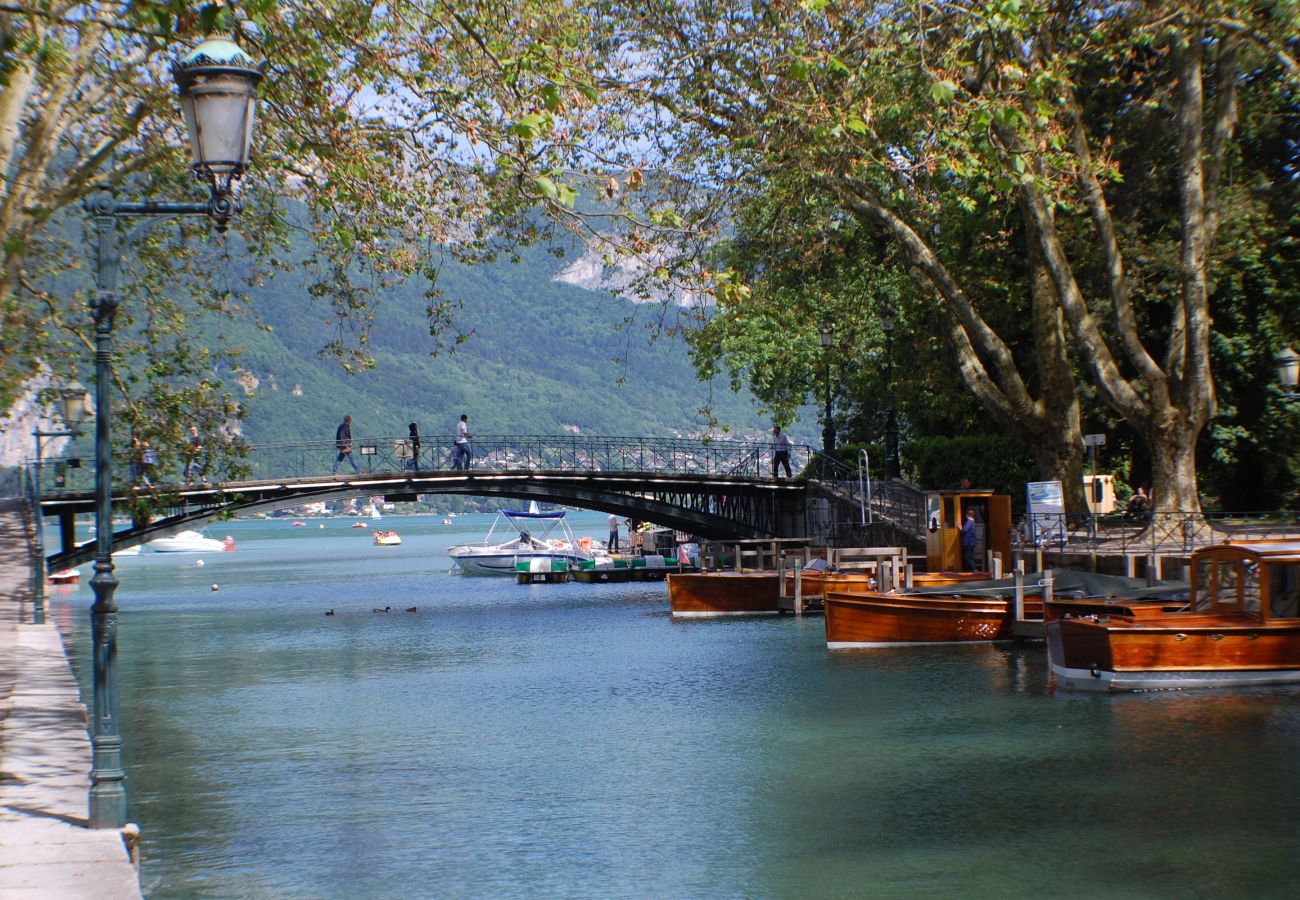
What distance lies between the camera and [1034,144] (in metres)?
25.8

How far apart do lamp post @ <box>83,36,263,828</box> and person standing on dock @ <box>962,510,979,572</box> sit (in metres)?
26.0

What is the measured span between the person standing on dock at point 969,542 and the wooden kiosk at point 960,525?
12 cm

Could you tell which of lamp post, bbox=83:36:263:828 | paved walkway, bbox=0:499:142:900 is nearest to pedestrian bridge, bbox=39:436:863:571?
paved walkway, bbox=0:499:142:900

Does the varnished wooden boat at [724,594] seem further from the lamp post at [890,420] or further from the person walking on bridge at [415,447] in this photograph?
the person walking on bridge at [415,447]

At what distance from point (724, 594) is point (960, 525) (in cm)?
778

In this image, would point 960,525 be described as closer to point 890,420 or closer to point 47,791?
point 890,420

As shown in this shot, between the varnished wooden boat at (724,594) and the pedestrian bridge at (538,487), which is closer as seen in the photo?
the varnished wooden boat at (724,594)

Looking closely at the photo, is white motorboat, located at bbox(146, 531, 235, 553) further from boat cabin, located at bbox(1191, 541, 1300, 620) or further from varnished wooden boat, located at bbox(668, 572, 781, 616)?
boat cabin, located at bbox(1191, 541, 1300, 620)

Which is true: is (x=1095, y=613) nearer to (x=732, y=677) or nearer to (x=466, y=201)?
(x=732, y=677)

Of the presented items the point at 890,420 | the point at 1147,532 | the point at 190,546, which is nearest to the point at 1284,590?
the point at 1147,532

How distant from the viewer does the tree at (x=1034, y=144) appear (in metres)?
23.3

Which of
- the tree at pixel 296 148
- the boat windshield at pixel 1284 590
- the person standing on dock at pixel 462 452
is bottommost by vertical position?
the boat windshield at pixel 1284 590

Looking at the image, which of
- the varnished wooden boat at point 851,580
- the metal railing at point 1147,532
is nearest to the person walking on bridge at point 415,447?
the varnished wooden boat at point 851,580

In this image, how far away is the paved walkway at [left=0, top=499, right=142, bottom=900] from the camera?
928 cm
